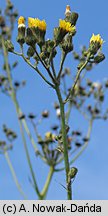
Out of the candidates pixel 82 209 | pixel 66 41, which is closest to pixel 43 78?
pixel 66 41

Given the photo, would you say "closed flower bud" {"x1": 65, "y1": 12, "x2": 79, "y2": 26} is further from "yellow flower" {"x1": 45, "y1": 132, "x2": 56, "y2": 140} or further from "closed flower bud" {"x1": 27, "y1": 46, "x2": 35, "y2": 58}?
"yellow flower" {"x1": 45, "y1": 132, "x2": 56, "y2": 140}

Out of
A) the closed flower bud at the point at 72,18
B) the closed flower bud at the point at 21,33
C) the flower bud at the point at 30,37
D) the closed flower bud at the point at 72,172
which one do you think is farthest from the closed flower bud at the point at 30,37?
the closed flower bud at the point at 72,172

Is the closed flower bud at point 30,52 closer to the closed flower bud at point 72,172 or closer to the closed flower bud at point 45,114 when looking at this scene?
the closed flower bud at point 72,172

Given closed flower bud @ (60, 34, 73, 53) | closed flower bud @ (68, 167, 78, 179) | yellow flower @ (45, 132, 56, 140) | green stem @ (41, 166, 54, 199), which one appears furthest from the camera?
yellow flower @ (45, 132, 56, 140)

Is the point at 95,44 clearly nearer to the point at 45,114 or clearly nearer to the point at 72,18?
the point at 72,18

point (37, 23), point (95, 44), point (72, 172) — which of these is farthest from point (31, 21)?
point (72, 172)

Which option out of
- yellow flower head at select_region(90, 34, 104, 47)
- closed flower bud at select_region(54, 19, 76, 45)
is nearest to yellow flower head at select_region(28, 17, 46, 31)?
closed flower bud at select_region(54, 19, 76, 45)

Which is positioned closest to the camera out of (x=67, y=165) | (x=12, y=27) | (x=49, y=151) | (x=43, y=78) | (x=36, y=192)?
(x=67, y=165)

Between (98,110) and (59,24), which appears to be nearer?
(59,24)

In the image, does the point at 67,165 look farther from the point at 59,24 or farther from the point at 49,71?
the point at 59,24

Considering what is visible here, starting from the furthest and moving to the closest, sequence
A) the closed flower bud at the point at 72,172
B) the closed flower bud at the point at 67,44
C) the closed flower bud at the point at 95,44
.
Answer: the closed flower bud at the point at 95,44, the closed flower bud at the point at 67,44, the closed flower bud at the point at 72,172

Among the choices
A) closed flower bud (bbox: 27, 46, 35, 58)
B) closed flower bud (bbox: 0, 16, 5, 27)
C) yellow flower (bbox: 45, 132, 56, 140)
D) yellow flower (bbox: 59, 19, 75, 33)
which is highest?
closed flower bud (bbox: 0, 16, 5, 27)
